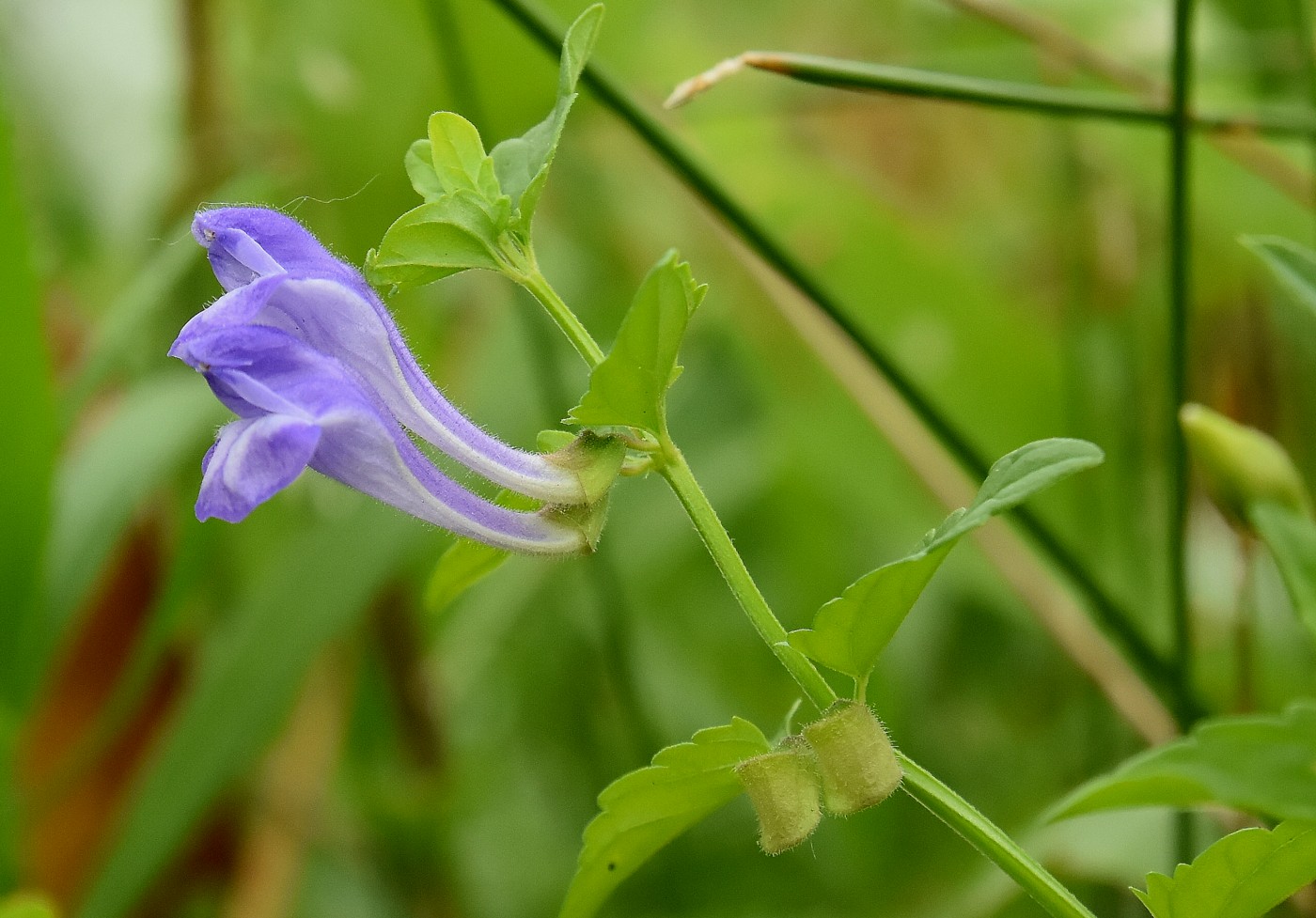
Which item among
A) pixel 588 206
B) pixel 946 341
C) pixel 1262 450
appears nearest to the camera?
pixel 1262 450

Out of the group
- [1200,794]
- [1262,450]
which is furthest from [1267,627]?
[1200,794]

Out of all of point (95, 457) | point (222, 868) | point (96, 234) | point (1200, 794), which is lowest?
point (1200, 794)

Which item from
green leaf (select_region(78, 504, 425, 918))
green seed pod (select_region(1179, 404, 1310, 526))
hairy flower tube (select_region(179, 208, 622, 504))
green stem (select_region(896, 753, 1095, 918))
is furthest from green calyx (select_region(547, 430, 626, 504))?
green leaf (select_region(78, 504, 425, 918))

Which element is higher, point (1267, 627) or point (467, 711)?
point (467, 711)

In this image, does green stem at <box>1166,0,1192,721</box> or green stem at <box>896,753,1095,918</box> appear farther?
green stem at <box>1166,0,1192,721</box>

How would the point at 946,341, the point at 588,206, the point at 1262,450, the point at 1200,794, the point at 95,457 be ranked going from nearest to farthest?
the point at 1200,794, the point at 1262,450, the point at 95,457, the point at 946,341, the point at 588,206

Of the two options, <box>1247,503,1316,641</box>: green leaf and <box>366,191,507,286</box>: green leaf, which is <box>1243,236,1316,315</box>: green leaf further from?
<box>366,191,507,286</box>: green leaf

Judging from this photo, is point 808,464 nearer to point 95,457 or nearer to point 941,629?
point 941,629
